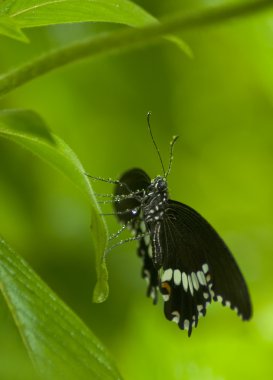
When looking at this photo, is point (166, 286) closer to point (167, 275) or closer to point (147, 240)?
point (167, 275)

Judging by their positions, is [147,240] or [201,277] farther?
[147,240]

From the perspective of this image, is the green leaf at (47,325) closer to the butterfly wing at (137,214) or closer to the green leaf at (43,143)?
the green leaf at (43,143)

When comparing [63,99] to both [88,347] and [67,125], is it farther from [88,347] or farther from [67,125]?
[88,347]

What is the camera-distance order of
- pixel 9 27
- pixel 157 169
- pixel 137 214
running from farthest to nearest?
pixel 157 169 → pixel 137 214 → pixel 9 27

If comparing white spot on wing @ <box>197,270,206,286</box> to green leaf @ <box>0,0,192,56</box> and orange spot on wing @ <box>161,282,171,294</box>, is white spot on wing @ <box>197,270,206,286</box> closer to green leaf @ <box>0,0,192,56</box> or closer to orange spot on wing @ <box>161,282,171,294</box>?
orange spot on wing @ <box>161,282,171,294</box>

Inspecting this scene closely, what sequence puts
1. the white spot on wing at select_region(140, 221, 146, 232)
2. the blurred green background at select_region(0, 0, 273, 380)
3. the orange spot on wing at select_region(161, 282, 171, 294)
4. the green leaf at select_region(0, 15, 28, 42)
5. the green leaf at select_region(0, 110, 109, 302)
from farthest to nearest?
the blurred green background at select_region(0, 0, 273, 380), the white spot on wing at select_region(140, 221, 146, 232), the orange spot on wing at select_region(161, 282, 171, 294), the green leaf at select_region(0, 15, 28, 42), the green leaf at select_region(0, 110, 109, 302)

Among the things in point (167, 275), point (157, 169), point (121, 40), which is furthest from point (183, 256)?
point (121, 40)

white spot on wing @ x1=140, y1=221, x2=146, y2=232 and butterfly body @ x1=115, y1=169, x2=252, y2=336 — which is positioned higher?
white spot on wing @ x1=140, y1=221, x2=146, y2=232

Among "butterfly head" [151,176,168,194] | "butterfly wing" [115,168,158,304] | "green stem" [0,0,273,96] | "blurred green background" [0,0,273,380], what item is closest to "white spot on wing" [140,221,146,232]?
"butterfly wing" [115,168,158,304]
